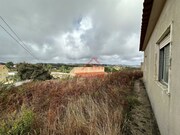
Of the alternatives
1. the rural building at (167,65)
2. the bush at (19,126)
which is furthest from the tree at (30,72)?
the bush at (19,126)

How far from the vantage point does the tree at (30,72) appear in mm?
25094

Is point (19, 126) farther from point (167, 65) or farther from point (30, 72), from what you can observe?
point (30, 72)

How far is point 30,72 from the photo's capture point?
2556 cm

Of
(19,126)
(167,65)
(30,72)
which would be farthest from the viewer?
(30,72)

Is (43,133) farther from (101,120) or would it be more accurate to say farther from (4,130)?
(101,120)

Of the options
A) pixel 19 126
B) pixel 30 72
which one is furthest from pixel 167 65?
pixel 30 72

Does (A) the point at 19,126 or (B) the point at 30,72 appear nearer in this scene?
(A) the point at 19,126

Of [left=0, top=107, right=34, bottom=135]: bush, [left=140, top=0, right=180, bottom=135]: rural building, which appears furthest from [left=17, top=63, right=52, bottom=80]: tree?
[left=0, top=107, right=34, bottom=135]: bush

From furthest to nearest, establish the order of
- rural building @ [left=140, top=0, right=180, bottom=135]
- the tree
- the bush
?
the tree < the bush < rural building @ [left=140, top=0, right=180, bottom=135]

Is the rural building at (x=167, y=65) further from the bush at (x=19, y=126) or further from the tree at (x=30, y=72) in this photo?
the tree at (x=30, y=72)

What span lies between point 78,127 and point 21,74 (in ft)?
79.5

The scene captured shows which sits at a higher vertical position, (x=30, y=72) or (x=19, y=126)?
(x=30, y=72)

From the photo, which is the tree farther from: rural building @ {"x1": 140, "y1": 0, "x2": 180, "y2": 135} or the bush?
the bush

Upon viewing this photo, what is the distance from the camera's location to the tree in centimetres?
2509
